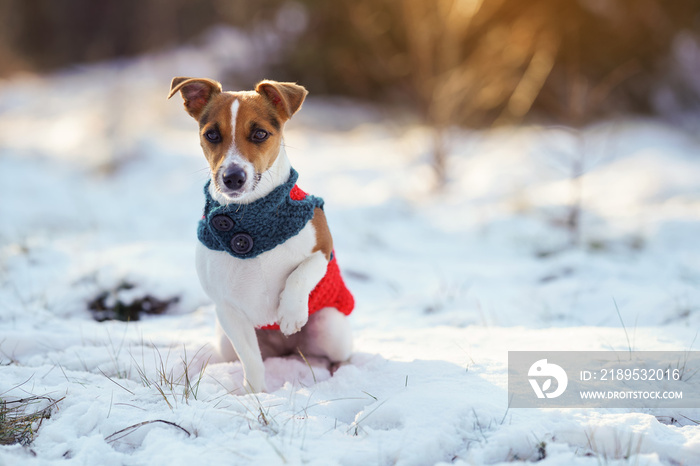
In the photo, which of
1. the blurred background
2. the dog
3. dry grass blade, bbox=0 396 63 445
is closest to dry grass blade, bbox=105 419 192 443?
dry grass blade, bbox=0 396 63 445

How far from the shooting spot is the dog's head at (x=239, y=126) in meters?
2.29

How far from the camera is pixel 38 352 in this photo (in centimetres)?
292

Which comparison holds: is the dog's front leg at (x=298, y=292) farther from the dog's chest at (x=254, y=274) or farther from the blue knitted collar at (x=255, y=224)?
the blue knitted collar at (x=255, y=224)

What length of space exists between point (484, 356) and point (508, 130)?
901 cm

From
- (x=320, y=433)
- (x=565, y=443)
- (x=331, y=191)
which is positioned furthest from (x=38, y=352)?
(x=331, y=191)

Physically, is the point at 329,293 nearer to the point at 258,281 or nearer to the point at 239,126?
the point at 258,281

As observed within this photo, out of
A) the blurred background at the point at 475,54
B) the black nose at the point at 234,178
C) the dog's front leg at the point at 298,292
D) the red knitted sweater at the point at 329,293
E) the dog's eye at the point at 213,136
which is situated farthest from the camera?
the blurred background at the point at 475,54

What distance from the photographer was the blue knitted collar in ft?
7.60

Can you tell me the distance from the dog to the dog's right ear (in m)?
0.01

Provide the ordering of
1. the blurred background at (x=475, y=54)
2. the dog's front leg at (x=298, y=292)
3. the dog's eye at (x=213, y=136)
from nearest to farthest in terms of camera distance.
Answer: the dog's front leg at (x=298, y=292) → the dog's eye at (x=213, y=136) → the blurred background at (x=475, y=54)

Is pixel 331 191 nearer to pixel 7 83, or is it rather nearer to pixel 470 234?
pixel 470 234

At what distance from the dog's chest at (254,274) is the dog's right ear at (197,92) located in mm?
737

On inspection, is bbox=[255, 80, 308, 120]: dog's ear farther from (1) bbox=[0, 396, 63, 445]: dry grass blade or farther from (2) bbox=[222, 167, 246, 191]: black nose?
(1) bbox=[0, 396, 63, 445]: dry grass blade

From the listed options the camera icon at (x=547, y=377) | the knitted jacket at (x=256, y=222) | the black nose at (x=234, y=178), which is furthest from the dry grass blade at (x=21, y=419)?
the camera icon at (x=547, y=377)
